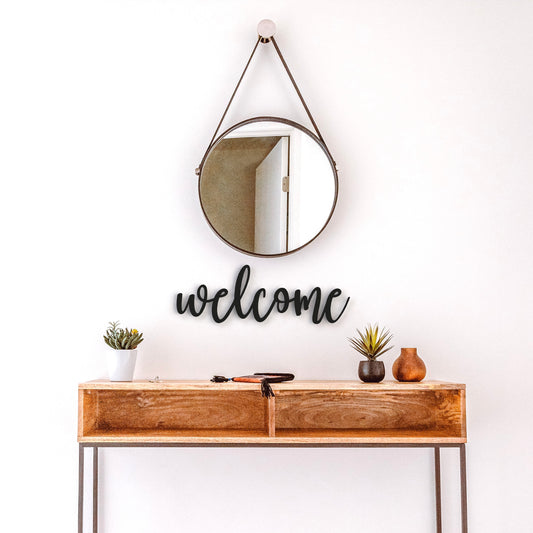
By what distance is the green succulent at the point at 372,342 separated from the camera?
6.50ft

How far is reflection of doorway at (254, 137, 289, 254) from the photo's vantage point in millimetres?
2107

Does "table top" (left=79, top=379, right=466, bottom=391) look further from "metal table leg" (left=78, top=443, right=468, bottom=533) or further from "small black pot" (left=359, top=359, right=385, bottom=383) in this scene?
"metal table leg" (left=78, top=443, right=468, bottom=533)

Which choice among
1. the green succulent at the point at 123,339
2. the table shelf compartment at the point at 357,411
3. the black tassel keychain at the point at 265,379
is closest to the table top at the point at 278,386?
the black tassel keychain at the point at 265,379

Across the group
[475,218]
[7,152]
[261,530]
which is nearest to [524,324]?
[475,218]

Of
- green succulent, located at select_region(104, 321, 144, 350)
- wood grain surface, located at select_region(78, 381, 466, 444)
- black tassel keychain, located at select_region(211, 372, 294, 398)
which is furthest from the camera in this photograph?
wood grain surface, located at select_region(78, 381, 466, 444)

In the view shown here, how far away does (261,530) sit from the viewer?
2084mm

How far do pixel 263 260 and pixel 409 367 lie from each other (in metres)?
0.61

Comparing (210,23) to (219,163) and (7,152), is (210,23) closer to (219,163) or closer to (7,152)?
(219,163)

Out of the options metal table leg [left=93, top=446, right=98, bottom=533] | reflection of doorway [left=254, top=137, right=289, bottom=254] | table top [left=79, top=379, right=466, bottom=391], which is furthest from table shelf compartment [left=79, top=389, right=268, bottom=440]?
reflection of doorway [left=254, top=137, right=289, bottom=254]

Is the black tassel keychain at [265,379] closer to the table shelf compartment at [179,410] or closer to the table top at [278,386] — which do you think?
the table top at [278,386]

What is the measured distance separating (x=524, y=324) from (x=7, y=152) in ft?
6.23

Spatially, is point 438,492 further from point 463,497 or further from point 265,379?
point 265,379

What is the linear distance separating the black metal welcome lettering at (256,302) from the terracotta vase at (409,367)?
0.91 feet

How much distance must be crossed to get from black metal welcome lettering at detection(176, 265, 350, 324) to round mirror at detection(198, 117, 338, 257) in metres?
0.14
